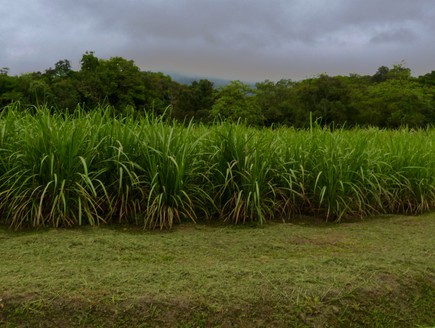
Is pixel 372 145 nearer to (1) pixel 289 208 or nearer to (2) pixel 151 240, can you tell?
(1) pixel 289 208

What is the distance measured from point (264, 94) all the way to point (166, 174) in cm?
3423

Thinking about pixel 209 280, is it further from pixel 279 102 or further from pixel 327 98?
pixel 279 102

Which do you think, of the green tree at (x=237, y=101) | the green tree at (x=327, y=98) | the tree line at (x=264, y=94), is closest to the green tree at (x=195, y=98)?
the tree line at (x=264, y=94)

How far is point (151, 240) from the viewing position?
2828mm

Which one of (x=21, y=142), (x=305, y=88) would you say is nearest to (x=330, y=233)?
(x=21, y=142)

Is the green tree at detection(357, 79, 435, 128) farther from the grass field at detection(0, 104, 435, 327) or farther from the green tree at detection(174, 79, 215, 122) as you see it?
the grass field at detection(0, 104, 435, 327)

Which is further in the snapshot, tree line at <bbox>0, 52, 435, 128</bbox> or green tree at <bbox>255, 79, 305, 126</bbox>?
green tree at <bbox>255, 79, 305, 126</bbox>

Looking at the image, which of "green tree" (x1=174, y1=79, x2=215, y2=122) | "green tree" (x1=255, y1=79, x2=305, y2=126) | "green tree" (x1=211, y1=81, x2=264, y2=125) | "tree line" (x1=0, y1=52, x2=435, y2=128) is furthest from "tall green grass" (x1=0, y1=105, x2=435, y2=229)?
"green tree" (x1=174, y1=79, x2=215, y2=122)

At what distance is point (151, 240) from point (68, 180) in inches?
30.9

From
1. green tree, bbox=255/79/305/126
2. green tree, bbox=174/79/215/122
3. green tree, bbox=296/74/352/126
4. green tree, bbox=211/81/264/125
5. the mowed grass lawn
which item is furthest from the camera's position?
green tree, bbox=174/79/215/122

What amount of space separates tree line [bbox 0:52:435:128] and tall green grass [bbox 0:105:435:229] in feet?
60.7

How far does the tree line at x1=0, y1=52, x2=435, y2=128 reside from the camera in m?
25.1

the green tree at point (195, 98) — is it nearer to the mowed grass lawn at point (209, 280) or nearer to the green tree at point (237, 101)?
the green tree at point (237, 101)

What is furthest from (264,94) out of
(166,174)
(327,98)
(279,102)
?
(166,174)
